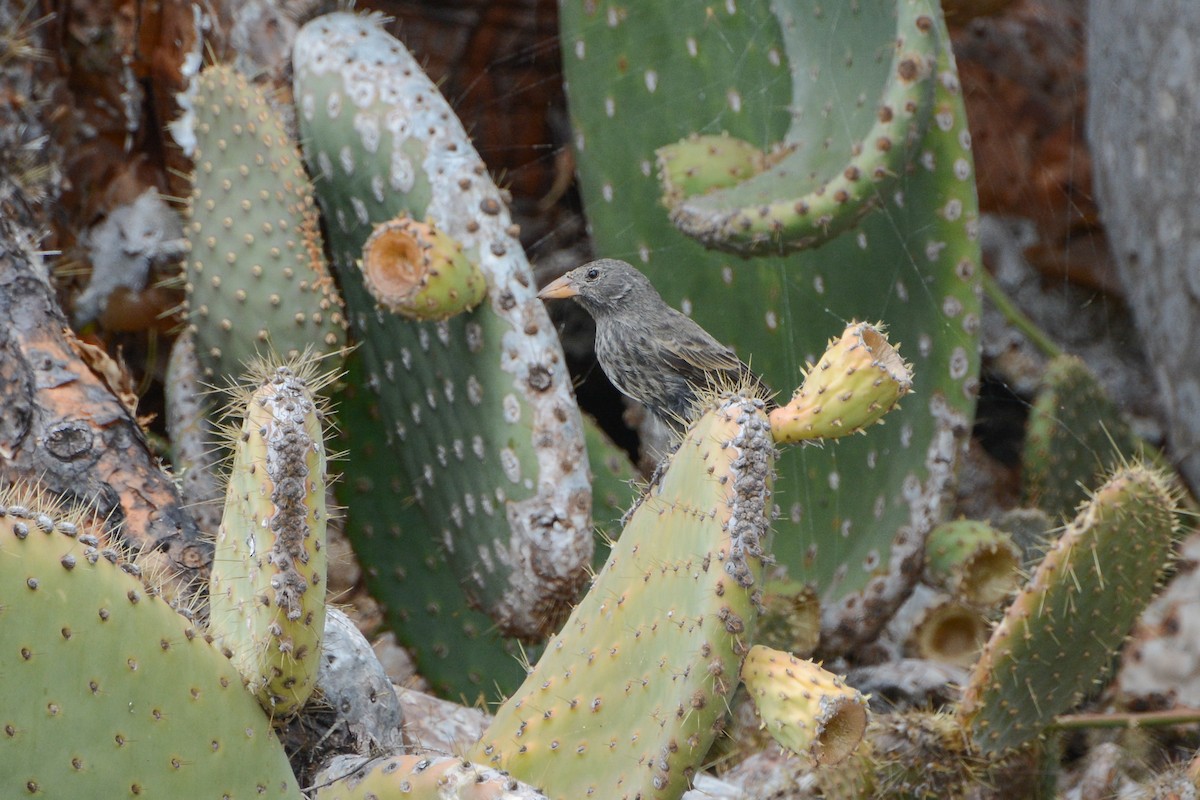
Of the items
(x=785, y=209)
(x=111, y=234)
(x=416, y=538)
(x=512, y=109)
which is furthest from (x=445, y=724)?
(x=512, y=109)

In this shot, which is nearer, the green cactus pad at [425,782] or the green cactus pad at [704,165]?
the green cactus pad at [425,782]

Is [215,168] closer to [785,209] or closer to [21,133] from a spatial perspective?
[21,133]

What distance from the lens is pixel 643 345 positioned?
1.72 m

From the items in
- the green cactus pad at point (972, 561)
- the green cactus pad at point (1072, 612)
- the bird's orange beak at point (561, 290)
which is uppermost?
the bird's orange beak at point (561, 290)

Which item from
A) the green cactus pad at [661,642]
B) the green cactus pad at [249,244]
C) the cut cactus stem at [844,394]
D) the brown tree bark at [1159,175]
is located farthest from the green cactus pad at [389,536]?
the brown tree bark at [1159,175]

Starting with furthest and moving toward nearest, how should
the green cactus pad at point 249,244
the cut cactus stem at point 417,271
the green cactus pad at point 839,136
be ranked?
the green cactus pad at point 249,244 → the cut cactus stem at point 417,271 → the green cactus pad at point 839,136

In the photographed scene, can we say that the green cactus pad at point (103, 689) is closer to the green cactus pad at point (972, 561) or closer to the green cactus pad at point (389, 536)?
the green cactus pad at point (389, 536)

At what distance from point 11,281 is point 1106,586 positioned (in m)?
1.66

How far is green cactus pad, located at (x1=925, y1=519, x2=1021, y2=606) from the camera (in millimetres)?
2260

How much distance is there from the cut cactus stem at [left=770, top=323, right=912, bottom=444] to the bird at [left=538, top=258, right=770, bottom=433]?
15.9 inches

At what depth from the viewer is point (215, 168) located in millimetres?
2148

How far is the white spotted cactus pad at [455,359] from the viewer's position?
2010 millimetres

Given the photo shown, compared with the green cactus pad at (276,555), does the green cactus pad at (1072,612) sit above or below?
below

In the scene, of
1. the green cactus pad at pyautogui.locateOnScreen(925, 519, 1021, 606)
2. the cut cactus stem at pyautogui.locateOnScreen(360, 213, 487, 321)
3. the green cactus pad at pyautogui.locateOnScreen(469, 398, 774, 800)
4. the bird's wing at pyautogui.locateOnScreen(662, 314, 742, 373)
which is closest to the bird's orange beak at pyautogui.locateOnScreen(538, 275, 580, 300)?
the bird's wing at pyautogui.locateOnScreen(662, 314, 742, 373)
